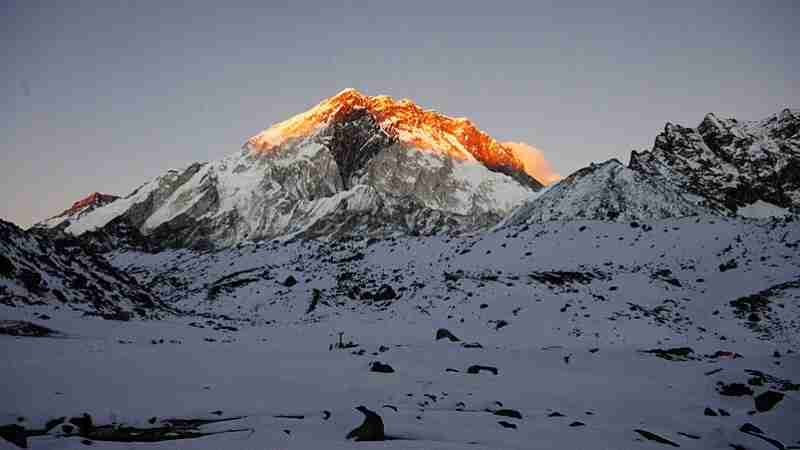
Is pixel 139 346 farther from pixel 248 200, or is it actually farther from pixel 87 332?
pixel 248 200

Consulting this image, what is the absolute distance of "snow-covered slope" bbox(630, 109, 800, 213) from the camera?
89.2m

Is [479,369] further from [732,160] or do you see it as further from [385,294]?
[732,160]

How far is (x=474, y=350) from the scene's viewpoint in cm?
1619

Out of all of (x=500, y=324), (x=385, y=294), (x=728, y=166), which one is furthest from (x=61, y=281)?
(x=728, y=166)

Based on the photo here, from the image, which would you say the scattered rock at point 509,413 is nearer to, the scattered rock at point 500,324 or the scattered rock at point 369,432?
the scattered rock at point 369,432

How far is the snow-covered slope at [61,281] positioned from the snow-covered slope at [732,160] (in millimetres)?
72945

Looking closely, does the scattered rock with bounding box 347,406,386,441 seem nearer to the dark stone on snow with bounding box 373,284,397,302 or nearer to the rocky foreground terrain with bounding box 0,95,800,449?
the rocky foreground terrain with bounding box 0,95,800,449

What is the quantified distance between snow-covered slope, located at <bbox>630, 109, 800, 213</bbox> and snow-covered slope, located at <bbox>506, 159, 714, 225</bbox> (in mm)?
24323

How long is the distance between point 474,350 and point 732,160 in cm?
9521

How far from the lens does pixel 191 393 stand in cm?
904

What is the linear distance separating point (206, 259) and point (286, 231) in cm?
10635

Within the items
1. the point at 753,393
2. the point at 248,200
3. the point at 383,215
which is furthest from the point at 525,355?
the point at 248,200

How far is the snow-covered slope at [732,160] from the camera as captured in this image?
89250 millimetres

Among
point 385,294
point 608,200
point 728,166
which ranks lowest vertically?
point 385,294
